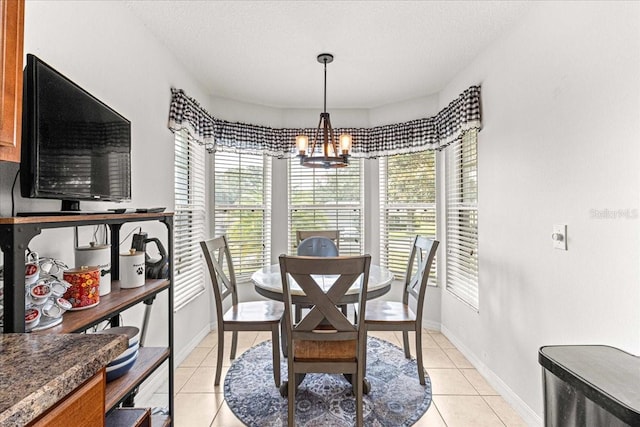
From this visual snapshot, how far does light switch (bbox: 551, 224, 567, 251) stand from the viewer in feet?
5.76

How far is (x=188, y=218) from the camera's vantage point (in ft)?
10.0

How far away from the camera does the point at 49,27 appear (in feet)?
4.88

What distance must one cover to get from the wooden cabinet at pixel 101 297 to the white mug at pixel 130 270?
0.04 m

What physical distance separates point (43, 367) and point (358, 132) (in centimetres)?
361

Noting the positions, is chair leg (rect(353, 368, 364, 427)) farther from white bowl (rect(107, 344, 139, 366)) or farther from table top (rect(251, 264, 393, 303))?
white bowl (rect(107, 344, 139, 366))

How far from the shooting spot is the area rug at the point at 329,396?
6.63ft

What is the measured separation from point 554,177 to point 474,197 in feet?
3.31

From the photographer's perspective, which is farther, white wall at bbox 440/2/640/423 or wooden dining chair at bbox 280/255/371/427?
wooden dining chair at bbox 280/255/371/427

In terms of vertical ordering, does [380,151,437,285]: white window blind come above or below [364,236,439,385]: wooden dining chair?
above

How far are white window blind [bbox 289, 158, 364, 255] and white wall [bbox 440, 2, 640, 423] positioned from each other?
5.19ft

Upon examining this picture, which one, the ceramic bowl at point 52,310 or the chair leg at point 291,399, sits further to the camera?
the chair leg at point 291,399

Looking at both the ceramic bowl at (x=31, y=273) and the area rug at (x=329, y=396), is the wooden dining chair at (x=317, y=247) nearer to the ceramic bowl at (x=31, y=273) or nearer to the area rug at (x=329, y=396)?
the area rug at (x=329, y=396)

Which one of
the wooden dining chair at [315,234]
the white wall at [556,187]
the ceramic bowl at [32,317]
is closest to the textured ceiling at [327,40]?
the white wall at [556,187]

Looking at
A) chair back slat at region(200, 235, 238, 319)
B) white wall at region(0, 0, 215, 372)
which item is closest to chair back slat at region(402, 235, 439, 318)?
chair back slat at region(200, 235, 238, 319)
